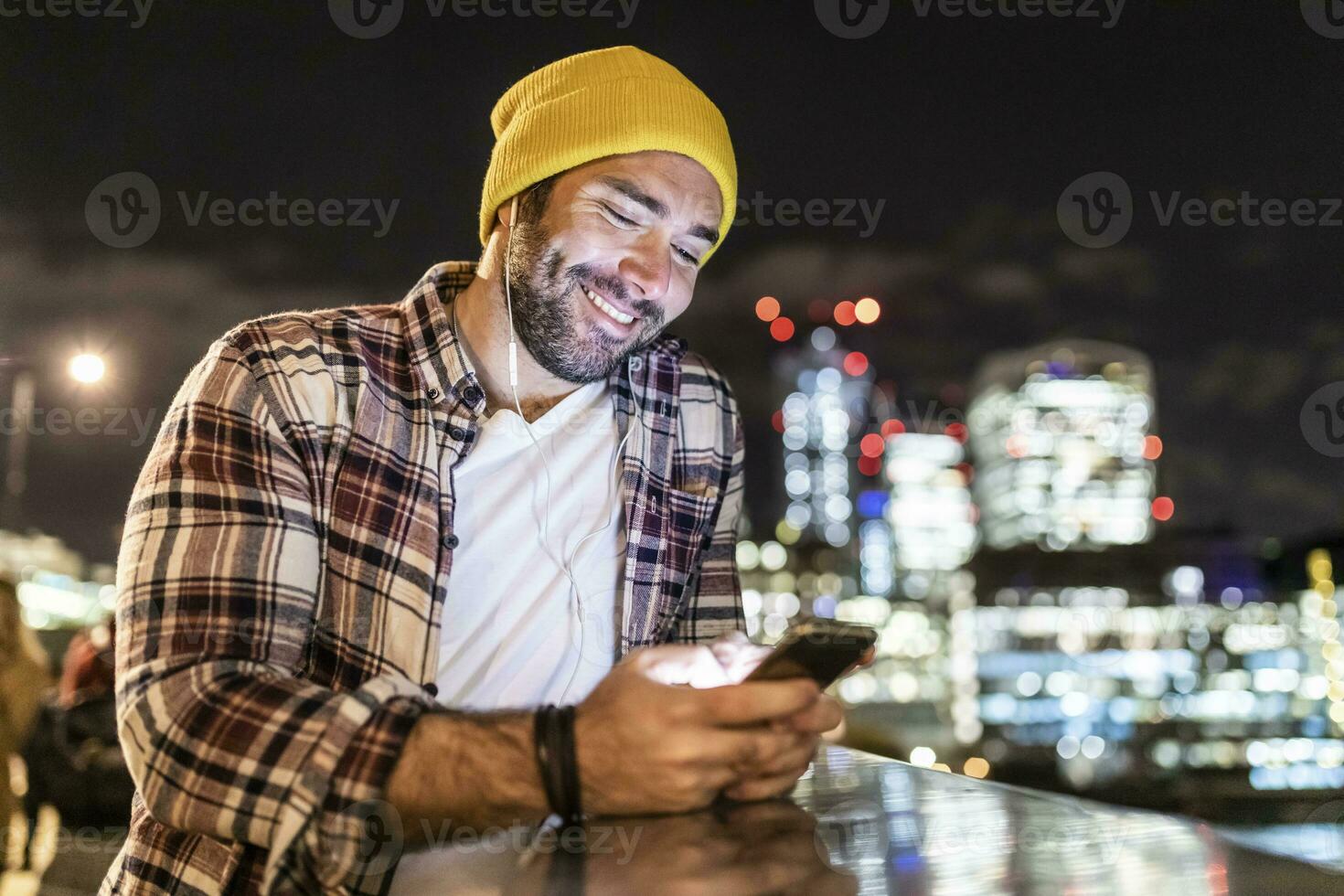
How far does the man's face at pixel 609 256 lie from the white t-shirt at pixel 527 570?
176mm

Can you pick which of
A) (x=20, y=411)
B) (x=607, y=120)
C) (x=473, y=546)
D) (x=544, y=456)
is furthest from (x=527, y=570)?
(x=20, y=411)

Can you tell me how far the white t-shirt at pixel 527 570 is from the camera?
163 centimetres

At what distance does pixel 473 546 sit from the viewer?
170cm

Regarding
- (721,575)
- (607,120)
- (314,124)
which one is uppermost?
(314,124)

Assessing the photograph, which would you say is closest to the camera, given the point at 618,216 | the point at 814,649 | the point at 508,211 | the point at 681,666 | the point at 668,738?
the point at 668,738

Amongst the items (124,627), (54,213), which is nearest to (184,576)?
(124,627)

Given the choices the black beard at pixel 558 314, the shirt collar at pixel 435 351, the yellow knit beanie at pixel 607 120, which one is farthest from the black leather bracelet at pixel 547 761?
the yellow knit beanie at pixel 607 120

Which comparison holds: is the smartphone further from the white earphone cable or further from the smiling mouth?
the smiling mouth

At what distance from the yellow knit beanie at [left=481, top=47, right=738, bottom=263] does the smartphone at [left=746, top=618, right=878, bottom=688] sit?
3.43ft

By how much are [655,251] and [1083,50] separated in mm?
12674

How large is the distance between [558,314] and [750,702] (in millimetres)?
1014

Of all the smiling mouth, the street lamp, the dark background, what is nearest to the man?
the smiling mouth

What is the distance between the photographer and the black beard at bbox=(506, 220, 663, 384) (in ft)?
5.96

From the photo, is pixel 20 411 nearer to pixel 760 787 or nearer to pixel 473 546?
pixel 473 546
